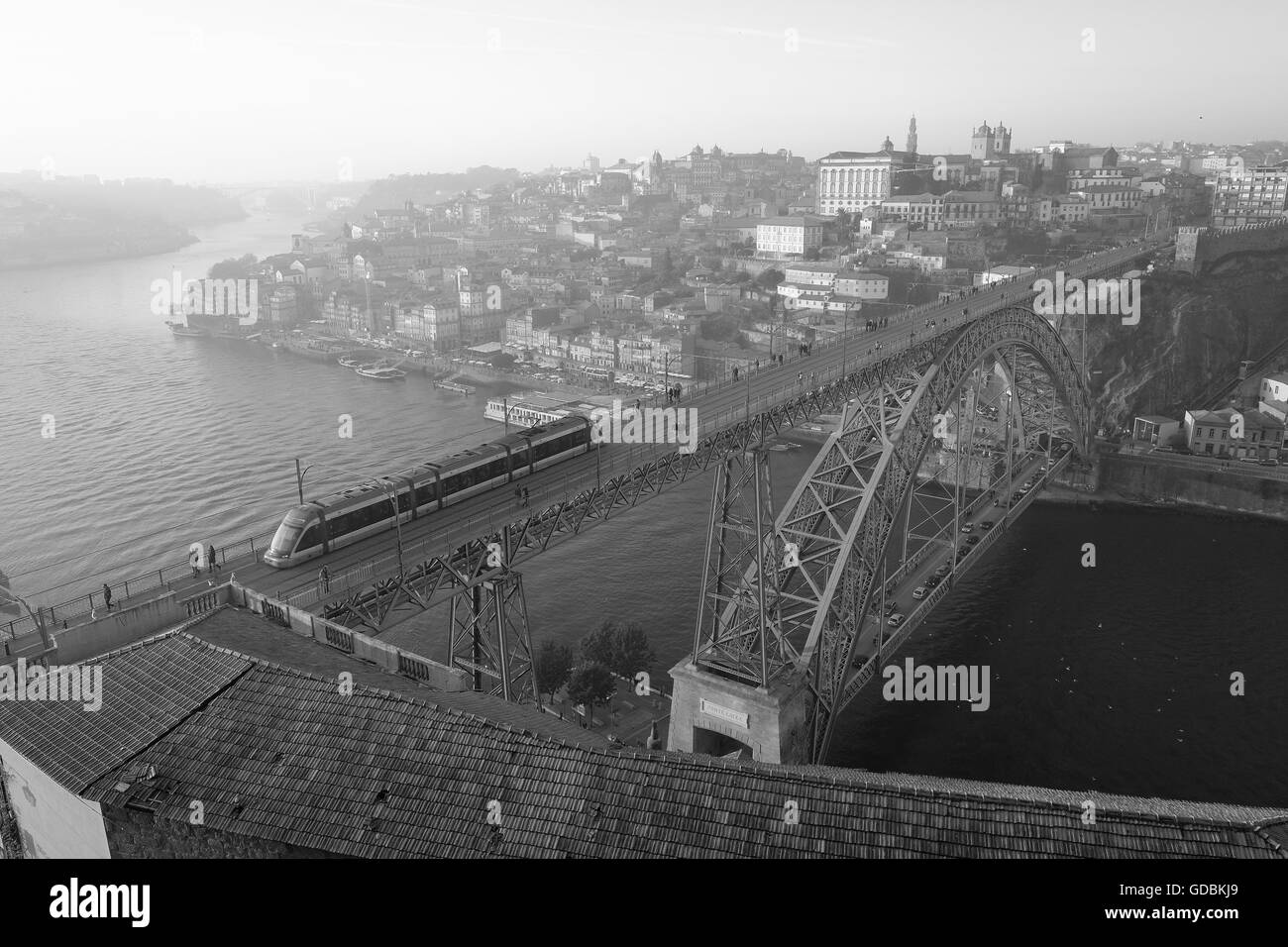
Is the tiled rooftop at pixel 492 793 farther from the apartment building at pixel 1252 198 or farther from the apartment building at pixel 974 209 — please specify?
the apartment building at pixel 974 209

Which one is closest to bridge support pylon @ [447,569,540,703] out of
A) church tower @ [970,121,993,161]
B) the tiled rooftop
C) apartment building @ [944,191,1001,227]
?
the tiled rooftop

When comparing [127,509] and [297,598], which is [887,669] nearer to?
[297,598]

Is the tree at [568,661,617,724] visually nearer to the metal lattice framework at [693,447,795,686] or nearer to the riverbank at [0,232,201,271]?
the metal lattice framework at [693,447,795,686]

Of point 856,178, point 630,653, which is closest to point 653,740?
point 630,653

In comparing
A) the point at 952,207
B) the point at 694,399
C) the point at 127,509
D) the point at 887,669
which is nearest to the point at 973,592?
the point at 887,669

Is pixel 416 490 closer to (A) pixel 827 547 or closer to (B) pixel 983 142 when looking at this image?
(A) pixel 827 547

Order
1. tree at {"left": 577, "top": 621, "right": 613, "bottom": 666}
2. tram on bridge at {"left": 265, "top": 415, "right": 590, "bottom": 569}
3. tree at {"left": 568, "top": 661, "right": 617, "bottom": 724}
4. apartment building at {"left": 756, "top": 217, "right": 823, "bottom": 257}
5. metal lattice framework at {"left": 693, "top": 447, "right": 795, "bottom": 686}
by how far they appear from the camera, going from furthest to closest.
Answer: apartment building at {"left": 756, "top": 217, "right": 823, "bottom": 257}, tree at {"left": 577, "top": 621, "right": 613, "bottom": 666}, tree at {"left": 568, "top": 661, "right": 617, "bottom": 724}, metal lattice framework at {"left": 693, "top": 447, "right": 795, "bottom": 686}, tram on bridge at {"left": 265, "top": 415, "right": 590, "bottom": 569}
